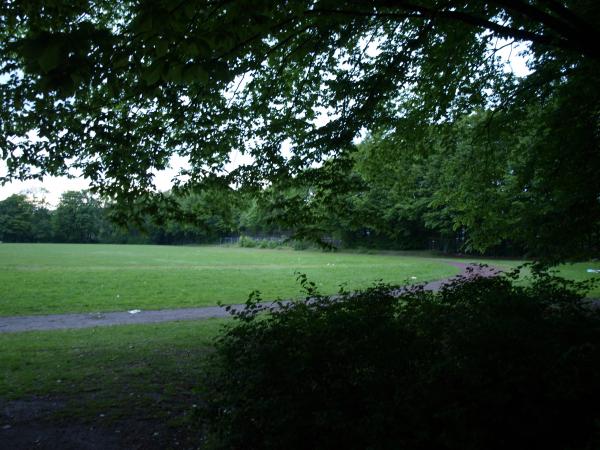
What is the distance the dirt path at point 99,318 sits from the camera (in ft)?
34.7

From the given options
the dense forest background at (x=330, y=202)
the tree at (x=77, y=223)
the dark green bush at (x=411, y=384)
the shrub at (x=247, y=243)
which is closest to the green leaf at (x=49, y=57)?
the dark green bush at (x=411, y=384)

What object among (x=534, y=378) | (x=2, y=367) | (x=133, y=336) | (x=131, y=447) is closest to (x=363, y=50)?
(x=534, y=378)

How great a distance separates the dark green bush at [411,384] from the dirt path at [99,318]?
6833 mm

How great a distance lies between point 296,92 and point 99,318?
28.6 feet

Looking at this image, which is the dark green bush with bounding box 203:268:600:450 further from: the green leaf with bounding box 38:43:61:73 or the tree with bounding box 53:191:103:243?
the tree with bounding box 53:191:103:243

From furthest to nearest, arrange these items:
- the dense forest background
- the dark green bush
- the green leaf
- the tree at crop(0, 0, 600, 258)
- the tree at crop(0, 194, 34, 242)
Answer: the tree at crop(0, 194, 34, 242)
the dense forest background
the tree at crop(0, 0, 600, 258)
the dark green bush
the green leaf

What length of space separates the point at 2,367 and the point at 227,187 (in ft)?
16.7

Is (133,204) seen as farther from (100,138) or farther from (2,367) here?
(2,367)

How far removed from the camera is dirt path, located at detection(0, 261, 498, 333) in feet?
34.7

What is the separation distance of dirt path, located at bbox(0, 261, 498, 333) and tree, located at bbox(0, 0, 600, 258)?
449 cm

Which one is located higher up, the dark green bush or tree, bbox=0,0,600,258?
tree, bbox=0,0,600,258

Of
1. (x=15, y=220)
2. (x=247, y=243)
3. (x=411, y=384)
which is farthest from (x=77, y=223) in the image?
(x=411, y=384)

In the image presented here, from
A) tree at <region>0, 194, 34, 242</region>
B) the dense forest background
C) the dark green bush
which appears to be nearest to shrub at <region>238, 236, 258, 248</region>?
the dense forest background

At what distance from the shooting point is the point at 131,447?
4.64 metres
